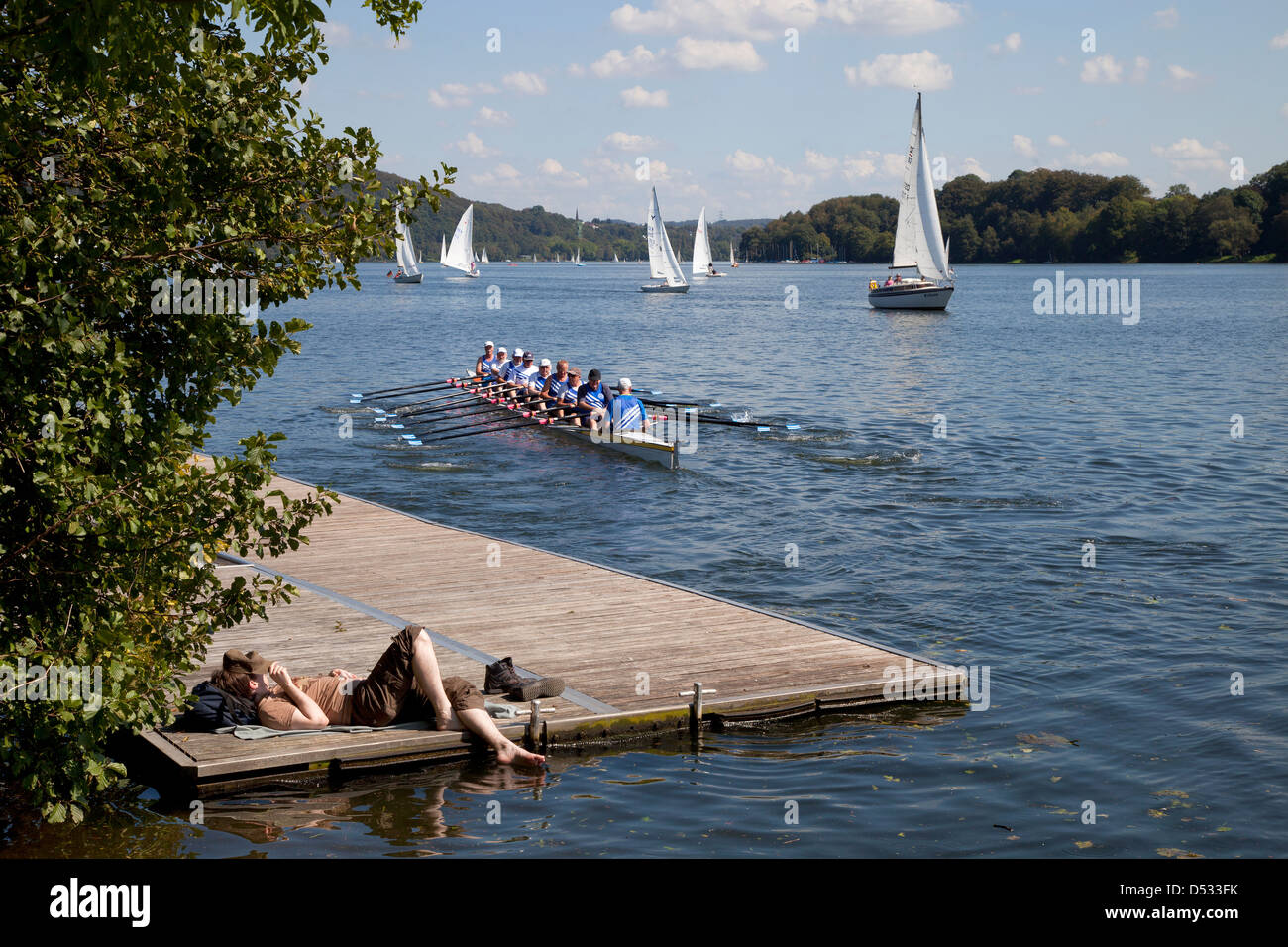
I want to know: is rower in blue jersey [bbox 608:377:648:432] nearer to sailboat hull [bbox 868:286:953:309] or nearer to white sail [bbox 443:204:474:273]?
sailboat hull [bbox 868:286:953:309]

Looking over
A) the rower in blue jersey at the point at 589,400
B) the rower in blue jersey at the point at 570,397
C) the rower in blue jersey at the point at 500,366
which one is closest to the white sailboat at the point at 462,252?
the rower in blue jersey at the point at 500,366

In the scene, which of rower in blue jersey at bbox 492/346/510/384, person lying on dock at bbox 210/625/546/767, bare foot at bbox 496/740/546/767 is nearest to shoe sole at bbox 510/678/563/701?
person lying on dock at bbox 210/625/546/767

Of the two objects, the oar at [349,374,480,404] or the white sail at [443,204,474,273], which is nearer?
the oar at [349,374,480,404]

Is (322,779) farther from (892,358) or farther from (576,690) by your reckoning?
(892,358)

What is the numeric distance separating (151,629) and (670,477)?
62.7 feet

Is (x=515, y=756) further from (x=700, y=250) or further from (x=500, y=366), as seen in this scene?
(x=700, y=250)

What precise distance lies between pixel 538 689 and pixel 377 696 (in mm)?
1410

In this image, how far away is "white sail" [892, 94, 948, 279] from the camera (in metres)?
73.9

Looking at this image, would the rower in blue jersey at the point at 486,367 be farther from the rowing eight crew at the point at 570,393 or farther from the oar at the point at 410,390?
the oar at the point at 410,390

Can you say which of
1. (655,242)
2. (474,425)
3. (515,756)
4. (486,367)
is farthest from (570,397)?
(655,242)

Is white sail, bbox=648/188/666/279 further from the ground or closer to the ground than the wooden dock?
further from the ground

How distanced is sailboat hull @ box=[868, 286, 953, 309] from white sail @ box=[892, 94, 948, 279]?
6.24 meters

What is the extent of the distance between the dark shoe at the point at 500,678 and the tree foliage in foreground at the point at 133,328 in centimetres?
289
